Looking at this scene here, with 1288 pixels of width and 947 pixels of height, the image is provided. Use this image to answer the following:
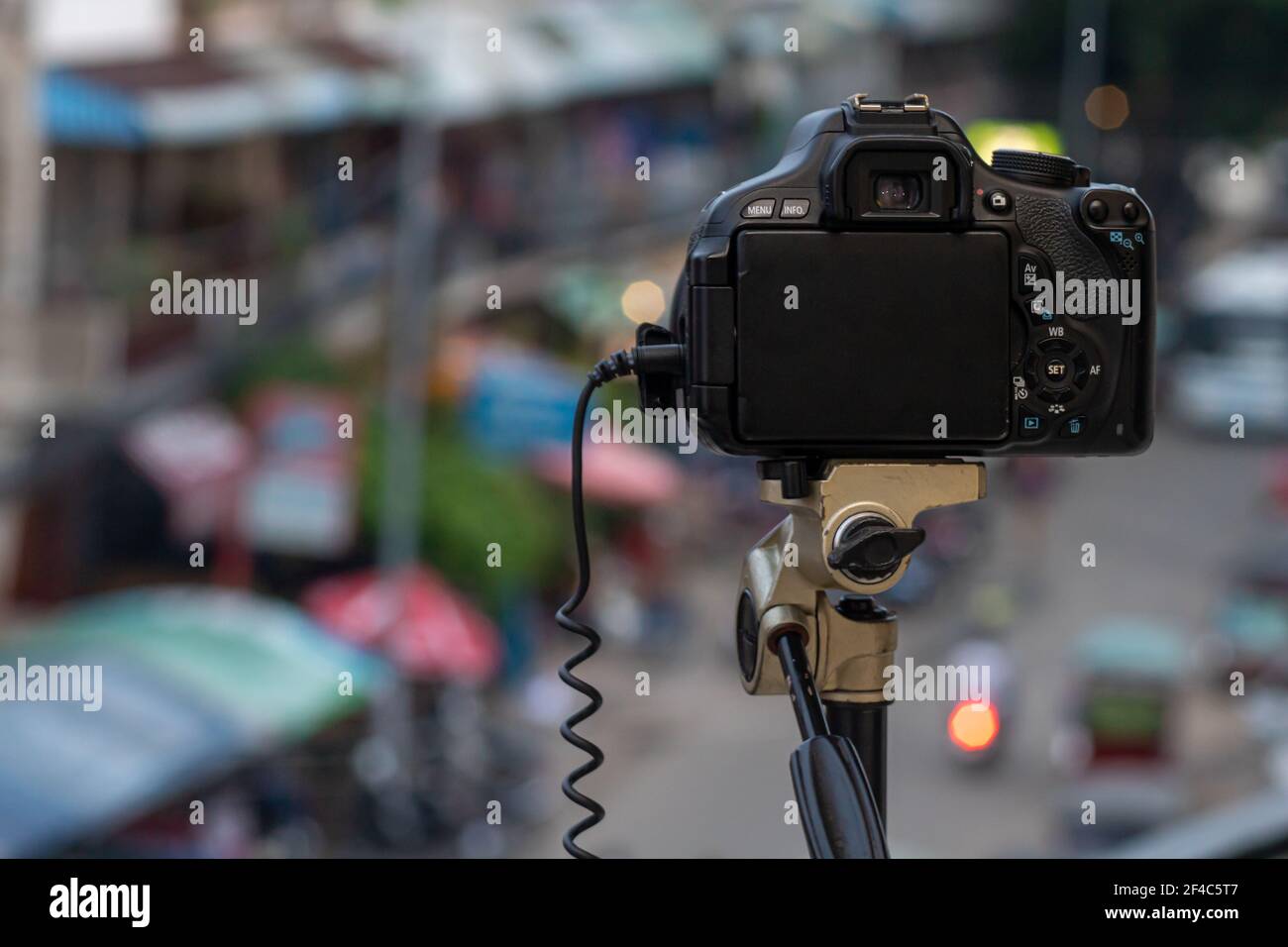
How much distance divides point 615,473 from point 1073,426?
1161 centimetres

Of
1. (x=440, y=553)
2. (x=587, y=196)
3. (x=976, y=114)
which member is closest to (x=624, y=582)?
(x=440, y=553)

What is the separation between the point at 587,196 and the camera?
15461 mm

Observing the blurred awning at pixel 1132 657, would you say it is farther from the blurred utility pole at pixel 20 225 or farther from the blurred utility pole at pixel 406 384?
the blurred utility pole at pixel 20 225

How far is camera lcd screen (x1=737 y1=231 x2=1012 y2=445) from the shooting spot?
4.27ft

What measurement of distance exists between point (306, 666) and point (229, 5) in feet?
20.2

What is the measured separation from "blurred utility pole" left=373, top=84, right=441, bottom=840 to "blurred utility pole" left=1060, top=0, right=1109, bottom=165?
197 inches

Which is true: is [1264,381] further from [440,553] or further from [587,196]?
[440,553]

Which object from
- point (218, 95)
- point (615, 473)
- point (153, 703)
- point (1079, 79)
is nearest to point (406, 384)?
point (615, 473)

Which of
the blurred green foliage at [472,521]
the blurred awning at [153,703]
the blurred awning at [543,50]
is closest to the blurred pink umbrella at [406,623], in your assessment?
the blurred awning at [153,703]

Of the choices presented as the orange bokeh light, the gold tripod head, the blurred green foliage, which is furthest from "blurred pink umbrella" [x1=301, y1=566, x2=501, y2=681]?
the gold tripod head

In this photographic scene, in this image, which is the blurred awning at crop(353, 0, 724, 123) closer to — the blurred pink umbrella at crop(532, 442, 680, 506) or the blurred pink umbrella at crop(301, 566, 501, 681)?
the blurred pink umbrella at crop(532, 442, 680, 506)

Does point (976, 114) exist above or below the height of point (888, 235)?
above

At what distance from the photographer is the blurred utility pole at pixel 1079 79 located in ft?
46.1
